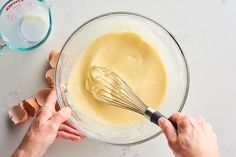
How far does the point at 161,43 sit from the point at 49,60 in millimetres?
308

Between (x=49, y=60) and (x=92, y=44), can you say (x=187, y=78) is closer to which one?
(x=92, y=44)

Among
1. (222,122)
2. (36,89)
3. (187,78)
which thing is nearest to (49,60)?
(36,89)

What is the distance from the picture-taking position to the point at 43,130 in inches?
39.8

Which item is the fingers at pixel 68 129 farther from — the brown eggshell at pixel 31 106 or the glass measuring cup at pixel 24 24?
the glass measuring cup at pixel 24 24

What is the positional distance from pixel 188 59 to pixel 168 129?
325 millimetres

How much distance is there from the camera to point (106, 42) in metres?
1.09

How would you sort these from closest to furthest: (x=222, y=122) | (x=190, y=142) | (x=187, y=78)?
(x=190, y=142) < (x=187, y=78) < (x=222, y=122)

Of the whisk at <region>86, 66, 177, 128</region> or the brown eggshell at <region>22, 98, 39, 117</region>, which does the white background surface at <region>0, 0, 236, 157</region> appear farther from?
the whisk at <region>86, 66, 177, 128</region>

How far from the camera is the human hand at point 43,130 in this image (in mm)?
1009

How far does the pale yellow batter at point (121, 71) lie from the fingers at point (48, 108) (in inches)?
2.2

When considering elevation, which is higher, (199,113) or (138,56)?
(138,56)

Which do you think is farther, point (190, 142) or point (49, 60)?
point (49, 60)

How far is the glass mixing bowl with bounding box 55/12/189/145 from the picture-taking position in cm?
107

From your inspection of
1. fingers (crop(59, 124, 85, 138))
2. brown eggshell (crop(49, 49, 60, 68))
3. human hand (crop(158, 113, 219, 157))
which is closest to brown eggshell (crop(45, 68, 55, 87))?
brown eggshell (crop(49, 49, 60, 68))
